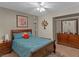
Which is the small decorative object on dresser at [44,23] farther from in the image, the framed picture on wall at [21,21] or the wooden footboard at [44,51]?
the wooden footboard at [44,51]

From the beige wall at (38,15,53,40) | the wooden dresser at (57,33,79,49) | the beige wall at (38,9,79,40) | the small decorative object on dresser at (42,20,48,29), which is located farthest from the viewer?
the small decorative object on dresser at (42,20,48,29)

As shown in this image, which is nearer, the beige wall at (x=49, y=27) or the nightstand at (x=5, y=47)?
the nightstand at (x=5, y=47)

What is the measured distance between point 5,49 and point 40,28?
355 cm

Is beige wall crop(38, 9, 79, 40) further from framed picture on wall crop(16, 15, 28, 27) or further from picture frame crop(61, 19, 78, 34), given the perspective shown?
framed picture on wall crop(16, 15, 28, 27)

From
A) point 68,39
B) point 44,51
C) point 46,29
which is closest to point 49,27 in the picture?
point 46,29

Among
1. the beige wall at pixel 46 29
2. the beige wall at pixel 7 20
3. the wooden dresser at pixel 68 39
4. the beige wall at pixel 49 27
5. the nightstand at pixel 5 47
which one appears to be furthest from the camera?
the beige wall at pixel 46 29

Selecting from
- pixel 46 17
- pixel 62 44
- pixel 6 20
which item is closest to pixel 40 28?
pixel 46 17

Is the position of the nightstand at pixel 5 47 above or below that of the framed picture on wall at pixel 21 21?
below

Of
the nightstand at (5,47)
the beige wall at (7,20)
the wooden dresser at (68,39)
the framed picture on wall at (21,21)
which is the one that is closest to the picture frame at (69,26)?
the wooden dresser at (68,39)

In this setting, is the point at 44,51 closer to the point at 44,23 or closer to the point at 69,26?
the point at 69,26

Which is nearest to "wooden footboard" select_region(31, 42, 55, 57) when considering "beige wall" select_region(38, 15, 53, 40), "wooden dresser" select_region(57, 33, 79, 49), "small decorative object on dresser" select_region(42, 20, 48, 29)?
"wooden dresser" select_region(57, 33, 79, 49)

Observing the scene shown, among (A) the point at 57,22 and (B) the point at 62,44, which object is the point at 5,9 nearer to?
Result: (A) the point at 57,22

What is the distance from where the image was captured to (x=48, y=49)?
3.92 metres

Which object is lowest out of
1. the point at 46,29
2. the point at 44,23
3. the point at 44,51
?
the point at 44,51
